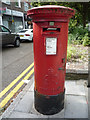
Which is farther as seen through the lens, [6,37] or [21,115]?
[6,37]

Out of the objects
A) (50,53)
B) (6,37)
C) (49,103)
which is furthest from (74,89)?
(6,37)

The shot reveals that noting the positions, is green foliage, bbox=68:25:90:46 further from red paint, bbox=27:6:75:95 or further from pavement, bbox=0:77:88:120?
red paint, bbox=27:6:75:95

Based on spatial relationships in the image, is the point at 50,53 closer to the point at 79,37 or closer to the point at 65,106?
the point at 65,106

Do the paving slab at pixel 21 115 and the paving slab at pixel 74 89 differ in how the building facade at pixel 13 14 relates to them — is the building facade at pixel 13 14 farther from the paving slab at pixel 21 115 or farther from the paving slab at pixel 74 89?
the paving slab at pixel 21 115

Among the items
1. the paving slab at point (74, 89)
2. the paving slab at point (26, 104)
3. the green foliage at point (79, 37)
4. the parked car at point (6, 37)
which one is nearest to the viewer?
the paving slab at point (26, 104)

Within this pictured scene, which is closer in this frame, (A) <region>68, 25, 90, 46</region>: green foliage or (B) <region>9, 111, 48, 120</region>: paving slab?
(B) <region>9, 111, 48, 120</region>: paving slab

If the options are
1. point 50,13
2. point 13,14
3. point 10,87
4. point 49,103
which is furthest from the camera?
point 13,14

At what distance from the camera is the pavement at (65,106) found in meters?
2.34

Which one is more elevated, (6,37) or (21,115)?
(6,37)

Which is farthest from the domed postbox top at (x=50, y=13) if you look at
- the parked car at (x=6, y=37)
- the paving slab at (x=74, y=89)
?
the parked car at (x=6, y=37)

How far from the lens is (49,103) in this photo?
7.55 feet

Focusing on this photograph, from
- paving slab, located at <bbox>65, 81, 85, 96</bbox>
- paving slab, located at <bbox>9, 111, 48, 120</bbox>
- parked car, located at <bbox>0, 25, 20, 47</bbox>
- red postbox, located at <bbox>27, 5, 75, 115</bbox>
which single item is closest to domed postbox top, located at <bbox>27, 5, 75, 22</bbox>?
red postbox, located at <bbox>27, 5, 75, 115</bbox>

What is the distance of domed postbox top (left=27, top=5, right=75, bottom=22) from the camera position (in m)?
1.77

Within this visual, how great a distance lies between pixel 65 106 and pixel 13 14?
65.8 ft
